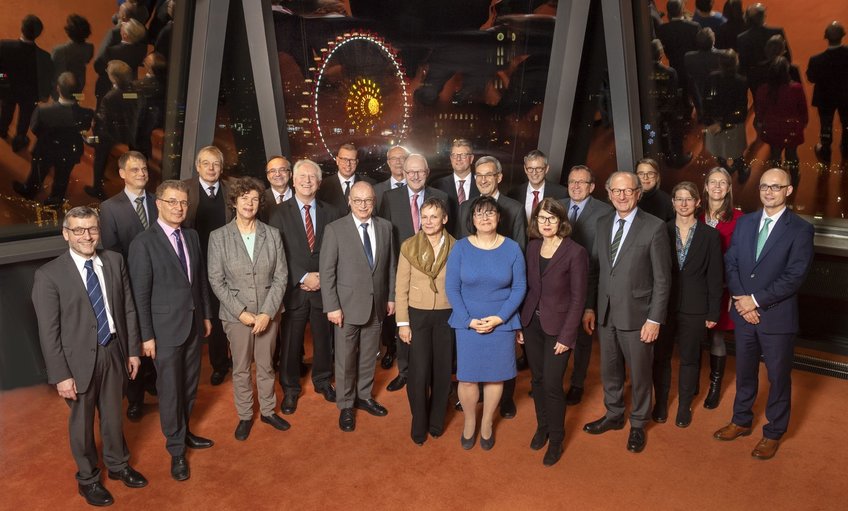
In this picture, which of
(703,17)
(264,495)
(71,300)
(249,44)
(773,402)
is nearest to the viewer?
(71,300)

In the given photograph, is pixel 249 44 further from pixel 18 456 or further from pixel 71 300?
pixel 18 456

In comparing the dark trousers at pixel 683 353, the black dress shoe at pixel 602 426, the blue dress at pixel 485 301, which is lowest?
the black dress shoe at pixel 602 426

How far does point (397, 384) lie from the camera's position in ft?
14.7

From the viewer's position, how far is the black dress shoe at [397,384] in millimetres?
4471

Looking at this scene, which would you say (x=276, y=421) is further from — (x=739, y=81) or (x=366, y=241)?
(x=739, y=81)

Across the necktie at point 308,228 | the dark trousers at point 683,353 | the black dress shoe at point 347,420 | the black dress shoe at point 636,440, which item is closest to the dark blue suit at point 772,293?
the dark trousers at point 683,353

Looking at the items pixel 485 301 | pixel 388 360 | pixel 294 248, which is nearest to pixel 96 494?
pixel 294 248

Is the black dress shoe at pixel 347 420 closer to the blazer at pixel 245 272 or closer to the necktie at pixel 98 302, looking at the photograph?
the blazer at pixel 245 272

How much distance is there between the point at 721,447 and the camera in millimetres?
3639

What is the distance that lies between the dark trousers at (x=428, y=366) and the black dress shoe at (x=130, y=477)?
153cm

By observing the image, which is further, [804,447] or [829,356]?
[829,356]

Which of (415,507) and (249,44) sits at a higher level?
(249,44)

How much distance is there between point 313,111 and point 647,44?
313cm

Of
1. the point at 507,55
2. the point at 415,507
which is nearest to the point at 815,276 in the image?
the point at 507,55
